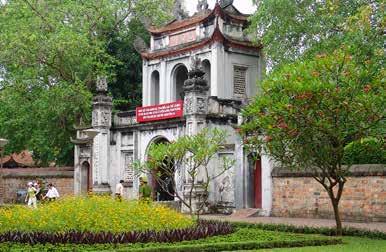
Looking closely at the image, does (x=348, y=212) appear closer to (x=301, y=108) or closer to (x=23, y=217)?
(x=301, y=108)

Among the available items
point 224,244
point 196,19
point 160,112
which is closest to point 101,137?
point 160,112

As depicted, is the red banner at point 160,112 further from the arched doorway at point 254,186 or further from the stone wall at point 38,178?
the stone wall at point 38,178

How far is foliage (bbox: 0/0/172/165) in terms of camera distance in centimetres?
3566

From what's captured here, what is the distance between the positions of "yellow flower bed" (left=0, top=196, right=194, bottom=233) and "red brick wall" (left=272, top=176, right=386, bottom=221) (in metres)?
7.88

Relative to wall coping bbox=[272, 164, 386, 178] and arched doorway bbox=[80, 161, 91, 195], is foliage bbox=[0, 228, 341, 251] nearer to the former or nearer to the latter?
wall coping bbox=[272, 164, 386, 178]

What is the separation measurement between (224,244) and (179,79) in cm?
2328

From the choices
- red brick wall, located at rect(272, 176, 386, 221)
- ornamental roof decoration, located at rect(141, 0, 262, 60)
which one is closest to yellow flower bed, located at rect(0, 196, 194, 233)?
red brick wall, located at rect(272, 176, 386, 221)

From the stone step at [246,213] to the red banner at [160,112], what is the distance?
18.4 ft

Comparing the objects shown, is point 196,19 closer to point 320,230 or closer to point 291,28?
point 291,28

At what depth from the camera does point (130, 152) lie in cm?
3366

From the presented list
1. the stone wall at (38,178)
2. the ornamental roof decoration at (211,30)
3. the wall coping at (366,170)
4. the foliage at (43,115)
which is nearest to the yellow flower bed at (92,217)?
the wall coping at (366,170)

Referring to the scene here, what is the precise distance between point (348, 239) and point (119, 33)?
27193 mm

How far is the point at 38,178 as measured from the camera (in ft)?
129

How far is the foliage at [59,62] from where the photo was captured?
35656mm
